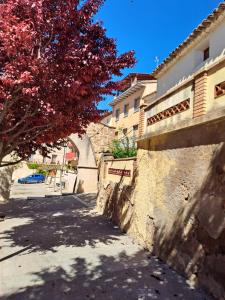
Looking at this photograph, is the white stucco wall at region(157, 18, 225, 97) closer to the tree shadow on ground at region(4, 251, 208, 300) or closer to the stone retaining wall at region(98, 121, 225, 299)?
the stone retaining wall at region(98, 121, 225, 299)

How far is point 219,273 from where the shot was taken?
17.2 ft

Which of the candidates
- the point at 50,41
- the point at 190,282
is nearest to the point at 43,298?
the point at 190,282

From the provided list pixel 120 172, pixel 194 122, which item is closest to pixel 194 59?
pixel 120 172

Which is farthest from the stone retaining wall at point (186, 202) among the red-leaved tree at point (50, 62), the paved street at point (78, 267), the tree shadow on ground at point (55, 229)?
the red-leaved tree at point (50, 62)

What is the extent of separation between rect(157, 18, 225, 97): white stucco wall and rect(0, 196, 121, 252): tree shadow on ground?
284 inches

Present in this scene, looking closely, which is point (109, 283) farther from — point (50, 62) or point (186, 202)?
point (50, 62)

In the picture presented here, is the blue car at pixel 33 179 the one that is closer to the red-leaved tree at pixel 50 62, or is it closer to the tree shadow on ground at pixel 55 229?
Answer: the tree shadow on ground at pixel 55 229

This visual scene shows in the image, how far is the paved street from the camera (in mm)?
5559

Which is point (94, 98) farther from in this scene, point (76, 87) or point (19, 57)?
point (19, 57)

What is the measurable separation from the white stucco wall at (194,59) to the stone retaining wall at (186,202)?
14.8 feet

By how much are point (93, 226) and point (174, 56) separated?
27.2 feet

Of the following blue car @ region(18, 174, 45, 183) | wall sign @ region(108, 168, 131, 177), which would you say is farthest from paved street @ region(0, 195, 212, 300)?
blue car @ region(18, 174, 45, 183)

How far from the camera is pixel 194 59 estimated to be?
12375 mm

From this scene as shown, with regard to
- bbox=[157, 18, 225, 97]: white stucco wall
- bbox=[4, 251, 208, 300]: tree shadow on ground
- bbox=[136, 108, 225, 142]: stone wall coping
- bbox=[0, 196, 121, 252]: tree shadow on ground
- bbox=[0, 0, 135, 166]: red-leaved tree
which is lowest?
bbox=[4, 251, 208, 300]: tree shadow on ground
